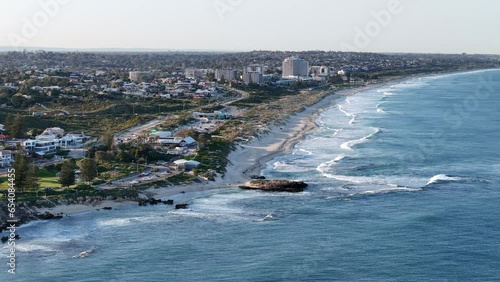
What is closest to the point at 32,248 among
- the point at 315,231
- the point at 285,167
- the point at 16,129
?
the point at 315,231

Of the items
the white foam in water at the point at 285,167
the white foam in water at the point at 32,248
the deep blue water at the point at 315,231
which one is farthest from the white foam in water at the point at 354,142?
the white foam in water at the point at 32,248

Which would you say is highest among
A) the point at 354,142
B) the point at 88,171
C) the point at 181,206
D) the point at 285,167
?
the point at 88,171

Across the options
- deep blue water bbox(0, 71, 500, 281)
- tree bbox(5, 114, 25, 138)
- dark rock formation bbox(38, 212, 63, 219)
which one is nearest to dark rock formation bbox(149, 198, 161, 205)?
deep blue water bbox(0, 71, 500, 281)

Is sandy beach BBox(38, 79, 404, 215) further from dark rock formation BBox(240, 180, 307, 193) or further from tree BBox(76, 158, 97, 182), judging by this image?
tree BBox(76, 158, 97, 182)

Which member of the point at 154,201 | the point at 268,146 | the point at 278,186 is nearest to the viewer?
the point at 154,201

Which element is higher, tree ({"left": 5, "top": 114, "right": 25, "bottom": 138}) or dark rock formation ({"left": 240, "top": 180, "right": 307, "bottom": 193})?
tree ({"left": 5, "top": 114, "right": 25, "bottom": 138})

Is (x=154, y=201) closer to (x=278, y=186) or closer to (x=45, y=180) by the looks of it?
(x=45, y=180)
